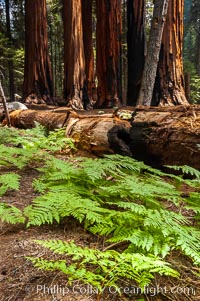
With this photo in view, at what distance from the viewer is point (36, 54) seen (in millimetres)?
10617

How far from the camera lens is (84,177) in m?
2.38

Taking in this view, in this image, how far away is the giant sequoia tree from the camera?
10555 millimetres

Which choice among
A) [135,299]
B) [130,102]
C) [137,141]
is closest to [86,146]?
[137,141]

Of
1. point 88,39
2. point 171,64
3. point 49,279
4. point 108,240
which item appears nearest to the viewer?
point 49,279

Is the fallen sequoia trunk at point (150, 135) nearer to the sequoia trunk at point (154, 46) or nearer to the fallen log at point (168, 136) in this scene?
the fallen log at point (168, 136)

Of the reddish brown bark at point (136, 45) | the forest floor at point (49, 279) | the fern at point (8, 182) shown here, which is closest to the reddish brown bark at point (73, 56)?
the reddish brown bark at point (136, 45)

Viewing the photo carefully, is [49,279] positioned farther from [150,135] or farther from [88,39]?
[88,39]

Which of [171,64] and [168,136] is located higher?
[171,64]

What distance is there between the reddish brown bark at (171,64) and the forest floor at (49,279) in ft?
22.2

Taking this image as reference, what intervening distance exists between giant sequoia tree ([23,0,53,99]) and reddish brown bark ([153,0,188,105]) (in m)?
4.77

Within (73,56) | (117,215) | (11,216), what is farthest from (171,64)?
(11,216)

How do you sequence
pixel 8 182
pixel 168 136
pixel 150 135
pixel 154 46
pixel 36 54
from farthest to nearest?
pixel 36 54 < pixel 154 46 < pixel 150 135 < pixel 168 136 < pixel 8 182

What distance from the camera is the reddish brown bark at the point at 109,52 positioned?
1024 cm

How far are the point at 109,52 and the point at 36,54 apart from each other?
2.85 meters
